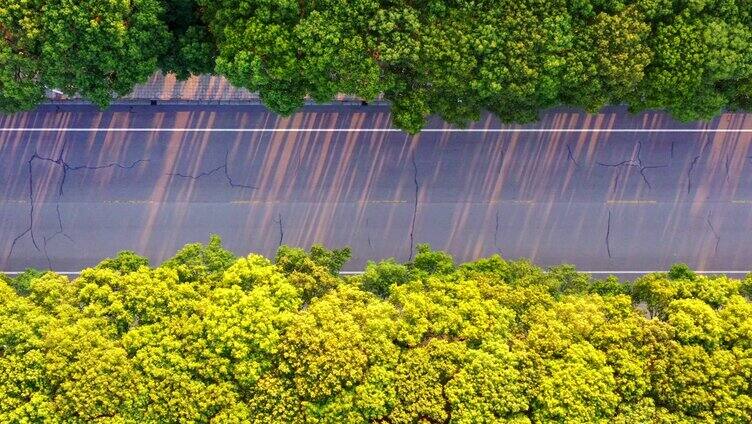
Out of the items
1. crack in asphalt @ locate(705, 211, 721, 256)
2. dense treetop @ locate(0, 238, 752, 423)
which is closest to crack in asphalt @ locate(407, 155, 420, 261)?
dense treetop @ locate(0, 238, 752, 423)

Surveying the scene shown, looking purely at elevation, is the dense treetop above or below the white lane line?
below

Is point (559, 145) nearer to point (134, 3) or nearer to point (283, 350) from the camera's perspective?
point (283, 350)

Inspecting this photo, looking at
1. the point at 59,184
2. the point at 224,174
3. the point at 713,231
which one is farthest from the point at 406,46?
the point at 713,231

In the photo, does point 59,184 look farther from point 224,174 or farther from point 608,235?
A: point 608,235

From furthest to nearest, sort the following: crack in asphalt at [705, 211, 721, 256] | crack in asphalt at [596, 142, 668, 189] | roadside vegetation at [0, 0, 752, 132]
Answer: crack in asphalt at [705, 211, 721, 256], crack in asphalt at [596, 142, 668, 189], roadside vegetation at [0, 0, 752, 132]

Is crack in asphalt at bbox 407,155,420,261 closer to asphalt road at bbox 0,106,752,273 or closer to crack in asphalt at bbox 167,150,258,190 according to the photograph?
asphalt road at bbox 0,106,752,273
